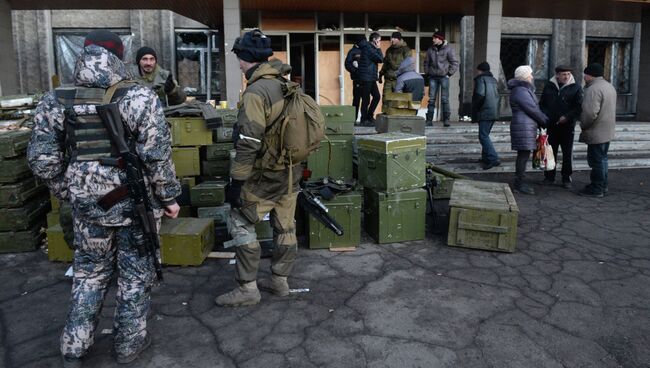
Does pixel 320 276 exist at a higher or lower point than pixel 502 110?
lower

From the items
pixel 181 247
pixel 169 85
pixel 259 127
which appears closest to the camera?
pixel 259 127

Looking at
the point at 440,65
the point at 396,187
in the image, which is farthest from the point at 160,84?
the point at 440,65

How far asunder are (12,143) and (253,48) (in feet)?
11.0

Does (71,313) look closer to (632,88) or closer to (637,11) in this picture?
(637,11)

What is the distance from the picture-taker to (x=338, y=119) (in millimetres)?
6828

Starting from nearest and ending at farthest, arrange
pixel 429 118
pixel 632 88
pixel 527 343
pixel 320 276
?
pixel 527 343 < pixel 320 276 < pixel 429 118 < pixel 632 88

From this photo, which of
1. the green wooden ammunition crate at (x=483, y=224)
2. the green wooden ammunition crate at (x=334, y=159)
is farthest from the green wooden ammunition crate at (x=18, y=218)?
the green wooden ammunition crate at (x=483, y=224)

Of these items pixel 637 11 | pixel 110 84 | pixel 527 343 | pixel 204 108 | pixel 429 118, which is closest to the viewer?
pixel 110 84

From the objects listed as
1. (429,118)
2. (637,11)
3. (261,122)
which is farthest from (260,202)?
(637,11)

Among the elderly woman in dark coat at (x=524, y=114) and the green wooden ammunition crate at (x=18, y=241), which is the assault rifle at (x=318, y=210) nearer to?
the green wooden ammunition crate at (x=18, y=241)

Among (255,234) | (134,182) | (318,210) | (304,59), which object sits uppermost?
(304,59)

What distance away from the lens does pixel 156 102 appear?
319 cm

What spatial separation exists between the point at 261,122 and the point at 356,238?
90.5 inches

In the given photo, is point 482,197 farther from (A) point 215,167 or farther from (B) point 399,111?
(A) point 215,167
